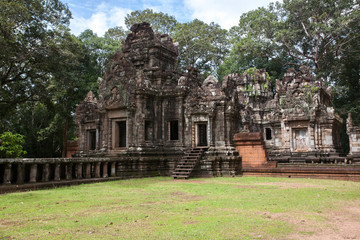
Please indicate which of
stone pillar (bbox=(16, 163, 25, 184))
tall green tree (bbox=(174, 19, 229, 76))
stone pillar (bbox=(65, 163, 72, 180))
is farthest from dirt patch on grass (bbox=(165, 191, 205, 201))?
tall green tree (bbox=(174, 19, 229, 76))

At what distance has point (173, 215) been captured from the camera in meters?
6.85

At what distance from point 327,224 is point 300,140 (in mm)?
22521

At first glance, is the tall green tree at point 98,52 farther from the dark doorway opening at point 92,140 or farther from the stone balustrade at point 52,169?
the stone balustrade at point 52,169

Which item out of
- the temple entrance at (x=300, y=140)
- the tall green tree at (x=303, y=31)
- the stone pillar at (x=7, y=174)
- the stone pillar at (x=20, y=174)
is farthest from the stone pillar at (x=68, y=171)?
the tall green tree at (x=303, y=31)

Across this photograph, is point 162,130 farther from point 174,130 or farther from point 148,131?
point 174,130

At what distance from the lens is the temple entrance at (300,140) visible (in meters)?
27.0

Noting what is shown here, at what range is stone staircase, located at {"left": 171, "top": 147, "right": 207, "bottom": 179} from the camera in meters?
16.8

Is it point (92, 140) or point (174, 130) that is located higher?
point (174, 130)

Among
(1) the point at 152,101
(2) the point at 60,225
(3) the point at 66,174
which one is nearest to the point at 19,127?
(1) the point at 152,101

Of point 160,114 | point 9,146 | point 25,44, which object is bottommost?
point 9,146

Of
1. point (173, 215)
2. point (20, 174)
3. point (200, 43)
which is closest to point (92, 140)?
point (20, 174)

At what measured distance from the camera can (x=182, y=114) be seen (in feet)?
64.7

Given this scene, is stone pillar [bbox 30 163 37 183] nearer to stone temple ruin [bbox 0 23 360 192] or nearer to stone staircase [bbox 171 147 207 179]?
stone temple ruin [bbox 0 23 360 192]

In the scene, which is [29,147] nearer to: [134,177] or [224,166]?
[134,177]
